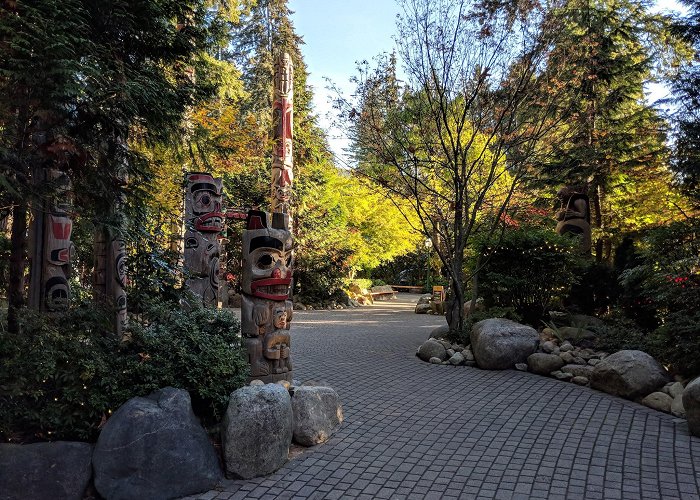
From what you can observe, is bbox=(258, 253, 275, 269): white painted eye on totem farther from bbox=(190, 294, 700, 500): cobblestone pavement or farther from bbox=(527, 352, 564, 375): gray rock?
bbox=(527, 352, 564, 375): gray rock

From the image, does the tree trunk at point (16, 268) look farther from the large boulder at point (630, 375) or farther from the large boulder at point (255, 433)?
the large boulder at point (630, 375)

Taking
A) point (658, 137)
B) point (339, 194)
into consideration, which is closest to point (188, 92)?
point (658, 137)

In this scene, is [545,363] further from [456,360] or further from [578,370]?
[456,360]

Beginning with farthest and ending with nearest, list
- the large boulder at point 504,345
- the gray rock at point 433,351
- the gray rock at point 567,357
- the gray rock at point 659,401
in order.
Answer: the gray rock at point 433,351 < the large boulder at point 504,345 < the gray rock at point 567,357 < the gray rock at point 659,401

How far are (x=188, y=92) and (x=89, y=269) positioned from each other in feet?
20.8

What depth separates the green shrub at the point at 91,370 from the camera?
4.06 metres

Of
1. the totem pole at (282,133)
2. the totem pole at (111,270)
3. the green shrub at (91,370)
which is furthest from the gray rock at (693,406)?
the totem pole at (282,133)

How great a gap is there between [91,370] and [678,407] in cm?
642

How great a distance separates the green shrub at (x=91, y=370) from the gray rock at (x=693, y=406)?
4.68m

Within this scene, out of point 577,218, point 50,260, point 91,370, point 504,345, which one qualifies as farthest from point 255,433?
point 577,218

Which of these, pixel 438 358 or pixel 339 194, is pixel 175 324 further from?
pixel 339 194

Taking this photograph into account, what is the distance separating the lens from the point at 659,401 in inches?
256

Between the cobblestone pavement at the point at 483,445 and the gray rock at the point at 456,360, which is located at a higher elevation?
the gray rock at the point at 456,360

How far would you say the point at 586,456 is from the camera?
4.92 metres
